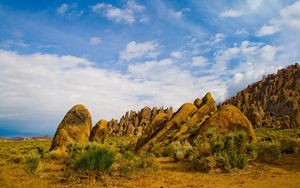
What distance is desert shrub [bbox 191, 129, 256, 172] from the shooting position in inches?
595

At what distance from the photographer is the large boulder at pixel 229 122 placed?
20734mm

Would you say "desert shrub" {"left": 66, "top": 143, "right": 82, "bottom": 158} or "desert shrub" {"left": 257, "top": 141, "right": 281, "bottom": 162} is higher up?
"desert shrub" {"left": 66, "top": 143, "right": 82, "bottom": 158}

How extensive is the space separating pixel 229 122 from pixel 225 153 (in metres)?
5.83

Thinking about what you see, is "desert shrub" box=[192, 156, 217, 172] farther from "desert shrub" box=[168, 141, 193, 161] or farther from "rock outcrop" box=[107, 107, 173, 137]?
"rock outcrop" box=[107, 107, 173, 137]

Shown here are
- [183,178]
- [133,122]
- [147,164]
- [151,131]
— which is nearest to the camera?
[183,178]

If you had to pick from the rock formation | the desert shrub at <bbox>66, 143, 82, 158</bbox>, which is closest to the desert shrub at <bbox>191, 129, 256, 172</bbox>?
the rock formation

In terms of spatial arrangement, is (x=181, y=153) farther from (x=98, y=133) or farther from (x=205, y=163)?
(x=98, y=133)

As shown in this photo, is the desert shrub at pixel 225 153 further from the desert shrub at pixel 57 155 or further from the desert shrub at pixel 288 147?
the desert shrub at pixel 57 155

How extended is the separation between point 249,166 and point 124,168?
18.2 ft

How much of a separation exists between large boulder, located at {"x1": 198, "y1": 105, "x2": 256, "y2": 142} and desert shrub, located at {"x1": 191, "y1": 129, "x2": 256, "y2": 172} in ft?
7.85

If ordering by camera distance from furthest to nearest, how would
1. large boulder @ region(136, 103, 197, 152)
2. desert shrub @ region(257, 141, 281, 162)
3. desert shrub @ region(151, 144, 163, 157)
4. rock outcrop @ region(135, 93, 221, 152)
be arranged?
1. large boulder @ region(136, 103, 197, 152)
2. rock outcrop @ region(135, 93, 221, 152)
3. desert shrub @ region(151, 144, 163, 157)
4. desert shrub @ region(257, 141, 281, 162)

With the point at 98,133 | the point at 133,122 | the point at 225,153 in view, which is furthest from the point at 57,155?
the point at 133,122

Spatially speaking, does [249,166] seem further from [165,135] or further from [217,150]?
[165,135]

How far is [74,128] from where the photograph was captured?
25719mm
